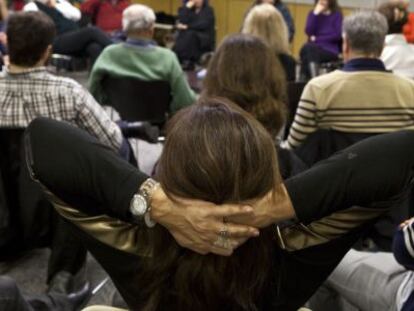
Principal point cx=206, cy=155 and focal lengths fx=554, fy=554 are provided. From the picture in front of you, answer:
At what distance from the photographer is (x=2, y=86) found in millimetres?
2186

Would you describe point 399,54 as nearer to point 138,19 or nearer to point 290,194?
point 138,19

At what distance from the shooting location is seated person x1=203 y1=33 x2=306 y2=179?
2.09 m

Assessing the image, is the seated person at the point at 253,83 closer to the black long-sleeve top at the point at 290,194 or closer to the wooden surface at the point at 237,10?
the black long-sleeve top at the point at 290,194

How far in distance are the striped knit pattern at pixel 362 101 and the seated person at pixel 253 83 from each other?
240 millimetres

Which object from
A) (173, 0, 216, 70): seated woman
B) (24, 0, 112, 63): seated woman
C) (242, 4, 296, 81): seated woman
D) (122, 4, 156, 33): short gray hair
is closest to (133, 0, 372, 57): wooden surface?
(173, 0, 216, 70): seated woman

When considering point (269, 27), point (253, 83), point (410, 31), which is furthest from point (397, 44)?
point (253, 83)

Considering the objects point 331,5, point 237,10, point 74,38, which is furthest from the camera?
point 237,10

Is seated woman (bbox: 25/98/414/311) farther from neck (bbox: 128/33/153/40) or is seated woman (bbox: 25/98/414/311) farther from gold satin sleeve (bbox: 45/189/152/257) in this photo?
neck (bbox: 128/33/153/40)

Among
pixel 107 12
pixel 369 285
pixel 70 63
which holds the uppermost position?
pixel 107 12

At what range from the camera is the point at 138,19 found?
3.36m

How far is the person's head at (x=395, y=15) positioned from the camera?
3654mm

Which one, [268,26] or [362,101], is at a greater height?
[268,26]

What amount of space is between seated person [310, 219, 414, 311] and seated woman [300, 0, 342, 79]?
13.8ft

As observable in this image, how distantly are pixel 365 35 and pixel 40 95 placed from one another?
1.39 m
